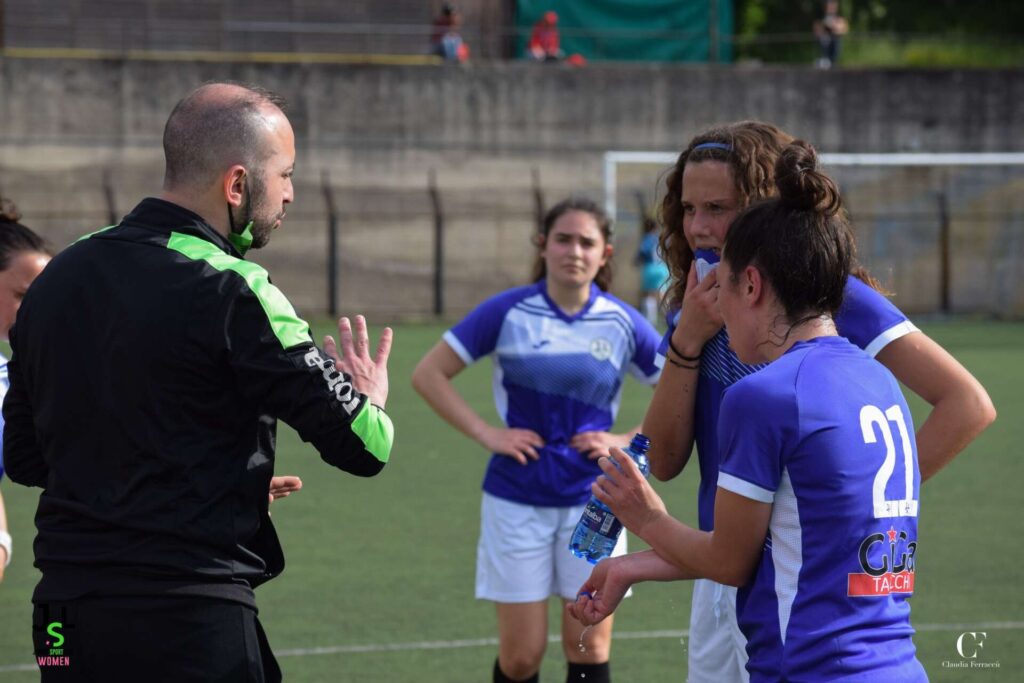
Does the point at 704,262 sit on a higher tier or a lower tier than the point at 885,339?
higher

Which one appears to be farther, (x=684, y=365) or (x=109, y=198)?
(x=109, y=198)

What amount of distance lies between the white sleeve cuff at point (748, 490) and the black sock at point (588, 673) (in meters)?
2.64

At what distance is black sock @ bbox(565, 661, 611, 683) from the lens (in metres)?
5.14

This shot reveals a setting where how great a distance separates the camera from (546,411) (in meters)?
5.49

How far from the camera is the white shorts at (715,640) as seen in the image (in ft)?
11.2

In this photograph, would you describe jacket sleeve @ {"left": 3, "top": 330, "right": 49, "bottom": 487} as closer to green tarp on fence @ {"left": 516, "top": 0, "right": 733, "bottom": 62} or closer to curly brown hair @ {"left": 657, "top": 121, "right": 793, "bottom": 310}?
curly brown hair @ {"left": 657, "top": 121, "right": 793, "bottom": 310}

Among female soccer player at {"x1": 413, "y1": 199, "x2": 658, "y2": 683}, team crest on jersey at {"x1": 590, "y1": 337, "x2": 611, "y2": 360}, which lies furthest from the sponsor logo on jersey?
team crest on jersey at {"x1": 590, "y1": 337, "x2": 611, "y2": 360}

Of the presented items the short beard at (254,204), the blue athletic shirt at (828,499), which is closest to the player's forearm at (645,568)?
the blue athletic shirt at (828,499)

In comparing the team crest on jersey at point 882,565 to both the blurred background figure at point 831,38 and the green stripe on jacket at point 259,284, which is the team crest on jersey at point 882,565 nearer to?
the green stripe on jacket at point 259,284

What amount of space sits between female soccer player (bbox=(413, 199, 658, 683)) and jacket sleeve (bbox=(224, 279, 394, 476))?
95.0 inches

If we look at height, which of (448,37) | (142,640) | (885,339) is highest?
(448,37)

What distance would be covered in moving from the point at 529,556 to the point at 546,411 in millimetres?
598

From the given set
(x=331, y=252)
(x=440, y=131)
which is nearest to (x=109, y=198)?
(x=331, y=252)

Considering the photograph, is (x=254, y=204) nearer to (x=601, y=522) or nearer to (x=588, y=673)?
(x=601, y=522)
